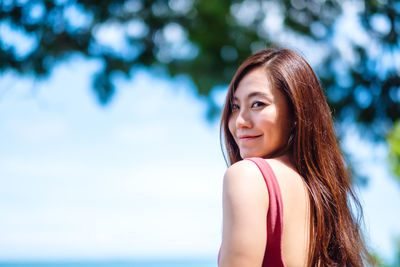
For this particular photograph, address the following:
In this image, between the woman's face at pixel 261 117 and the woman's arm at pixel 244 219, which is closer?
the woman's arm at pixel 244 219

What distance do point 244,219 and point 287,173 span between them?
0.61ft

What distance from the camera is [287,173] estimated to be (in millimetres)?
1065

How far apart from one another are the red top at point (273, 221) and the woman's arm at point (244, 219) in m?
0.01

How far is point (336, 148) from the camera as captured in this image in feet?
4.05

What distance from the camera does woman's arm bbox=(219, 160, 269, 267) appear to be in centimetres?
94

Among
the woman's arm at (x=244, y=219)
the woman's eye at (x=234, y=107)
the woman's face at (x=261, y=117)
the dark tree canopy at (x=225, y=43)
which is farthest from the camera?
the dark tree canopy at (x=225, y=43)

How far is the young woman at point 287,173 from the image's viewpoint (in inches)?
38.4

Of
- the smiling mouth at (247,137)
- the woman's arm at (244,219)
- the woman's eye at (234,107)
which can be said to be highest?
the woman's eye at (234,107)

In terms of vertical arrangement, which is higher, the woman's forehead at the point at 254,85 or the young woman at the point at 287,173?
the woman's forehead at the point at 254,85

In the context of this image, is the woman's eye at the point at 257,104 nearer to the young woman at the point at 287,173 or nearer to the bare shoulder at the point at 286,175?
the young woman at the point at 287,173

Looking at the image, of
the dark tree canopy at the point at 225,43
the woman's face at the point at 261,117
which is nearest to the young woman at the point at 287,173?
the woman's face at the point at 261,117

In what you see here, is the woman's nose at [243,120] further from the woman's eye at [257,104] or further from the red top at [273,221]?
the red top at [273,221]

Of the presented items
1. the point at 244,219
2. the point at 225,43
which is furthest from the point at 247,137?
the point at 225,43

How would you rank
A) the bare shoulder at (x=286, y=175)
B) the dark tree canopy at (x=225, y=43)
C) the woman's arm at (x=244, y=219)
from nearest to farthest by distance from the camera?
1. the woman's arm at (x=244, y=219)
2. the bare shoulder at (x=286, y=175)
3. the dark tree canopy at (x=225, y=43)
